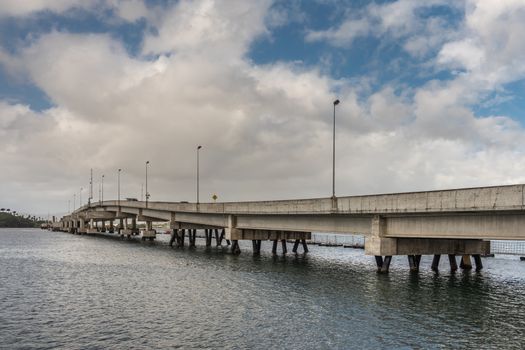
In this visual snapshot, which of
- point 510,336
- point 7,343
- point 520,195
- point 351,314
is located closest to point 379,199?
point 520,195

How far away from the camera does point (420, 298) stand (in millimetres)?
35062

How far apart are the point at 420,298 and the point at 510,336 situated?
10.8 metres

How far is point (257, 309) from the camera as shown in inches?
1193

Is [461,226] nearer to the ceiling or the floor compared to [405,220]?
nearer to the floor

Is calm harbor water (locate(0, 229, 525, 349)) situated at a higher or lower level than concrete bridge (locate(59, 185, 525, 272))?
lower

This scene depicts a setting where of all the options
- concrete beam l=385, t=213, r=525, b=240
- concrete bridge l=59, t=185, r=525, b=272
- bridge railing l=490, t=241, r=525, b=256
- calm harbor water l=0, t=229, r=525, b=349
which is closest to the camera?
calm harbor water l=0, t=229, r=525, b=349

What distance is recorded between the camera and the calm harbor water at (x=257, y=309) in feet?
76.5

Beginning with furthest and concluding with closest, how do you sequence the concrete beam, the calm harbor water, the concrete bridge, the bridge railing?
the bridge railing, the concrete bridge, the concrete beam, the calm harbor water

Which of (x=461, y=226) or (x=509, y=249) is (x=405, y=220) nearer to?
(x=461, y=226)

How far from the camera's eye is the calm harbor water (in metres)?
23.3

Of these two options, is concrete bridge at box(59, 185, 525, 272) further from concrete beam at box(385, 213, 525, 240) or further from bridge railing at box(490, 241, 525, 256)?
bridge railing at box(490, 241, 525, 256)

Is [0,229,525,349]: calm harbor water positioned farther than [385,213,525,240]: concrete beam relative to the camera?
No

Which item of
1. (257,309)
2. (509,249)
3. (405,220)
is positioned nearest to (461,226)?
(405,220)

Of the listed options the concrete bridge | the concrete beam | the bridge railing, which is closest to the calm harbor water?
the concrete bridge
